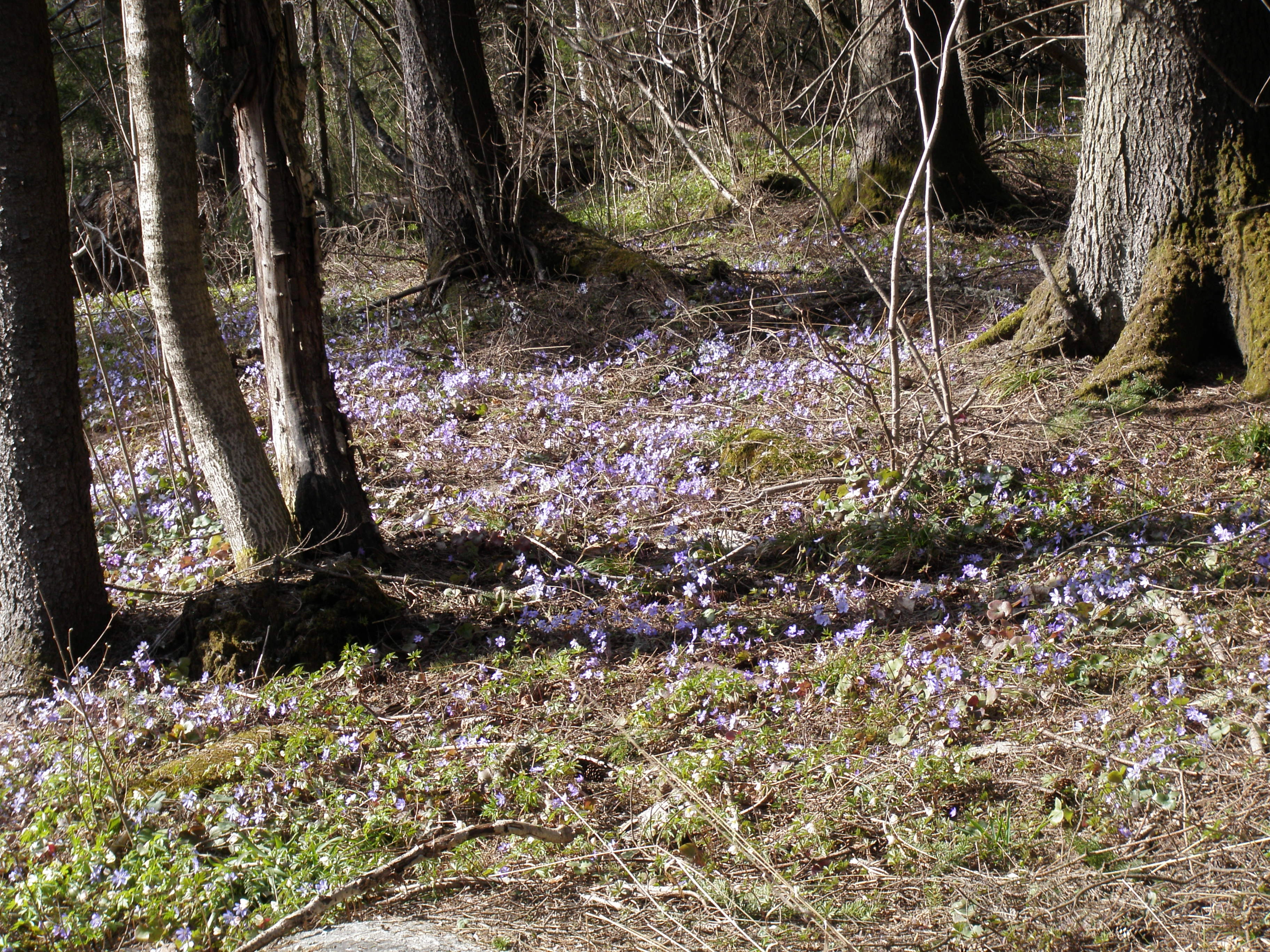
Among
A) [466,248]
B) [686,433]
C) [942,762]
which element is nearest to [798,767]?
[942,762]

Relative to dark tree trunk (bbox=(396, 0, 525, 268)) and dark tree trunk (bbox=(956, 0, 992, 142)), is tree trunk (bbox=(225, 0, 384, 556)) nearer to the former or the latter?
dark tree trunk (bbox=(396, 0, 525, 268))

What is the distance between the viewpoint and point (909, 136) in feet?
30.3

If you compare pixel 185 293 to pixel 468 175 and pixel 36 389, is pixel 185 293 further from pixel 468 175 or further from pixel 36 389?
pixel 468 175

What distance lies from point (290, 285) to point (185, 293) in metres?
0.45

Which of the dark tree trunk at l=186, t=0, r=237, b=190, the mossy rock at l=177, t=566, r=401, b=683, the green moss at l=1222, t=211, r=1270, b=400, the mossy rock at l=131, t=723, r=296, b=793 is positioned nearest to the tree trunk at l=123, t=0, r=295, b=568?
the mossy rock at l=177, t=566, r=401, b=683

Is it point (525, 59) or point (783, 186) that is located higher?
point (525, 59)

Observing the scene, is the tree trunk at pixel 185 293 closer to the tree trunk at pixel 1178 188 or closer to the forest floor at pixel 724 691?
the forest floor at pixel 724 691

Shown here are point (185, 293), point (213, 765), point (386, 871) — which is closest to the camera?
point (386, 871)

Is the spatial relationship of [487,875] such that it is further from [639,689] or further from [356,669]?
[356,669]

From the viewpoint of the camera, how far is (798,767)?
9.79 feet

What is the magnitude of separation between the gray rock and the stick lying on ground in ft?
0.13

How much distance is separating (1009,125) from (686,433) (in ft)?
33.1

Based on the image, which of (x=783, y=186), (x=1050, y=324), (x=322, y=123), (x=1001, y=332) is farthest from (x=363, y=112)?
(x=1050, y=324)

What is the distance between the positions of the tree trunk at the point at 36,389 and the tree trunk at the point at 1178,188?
499 centimetres
